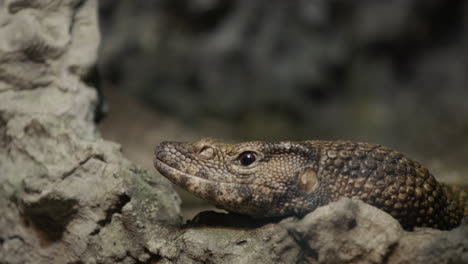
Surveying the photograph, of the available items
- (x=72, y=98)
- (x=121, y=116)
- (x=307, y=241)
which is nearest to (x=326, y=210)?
(x=307, y=241)

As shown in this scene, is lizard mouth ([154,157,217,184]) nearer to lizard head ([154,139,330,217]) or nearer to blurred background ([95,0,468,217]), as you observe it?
lizard head ([154,139,330,217])

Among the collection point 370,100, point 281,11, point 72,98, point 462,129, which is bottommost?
point 72,98

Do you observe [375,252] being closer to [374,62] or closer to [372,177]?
[372,177]

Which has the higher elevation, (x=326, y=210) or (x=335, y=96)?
(x=335, y=96)

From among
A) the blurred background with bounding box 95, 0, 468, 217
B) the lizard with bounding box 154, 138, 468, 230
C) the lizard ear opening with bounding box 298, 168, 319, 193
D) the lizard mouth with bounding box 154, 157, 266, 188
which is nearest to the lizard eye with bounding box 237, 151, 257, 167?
the lizard with bounding box 154, 138, 468, 230

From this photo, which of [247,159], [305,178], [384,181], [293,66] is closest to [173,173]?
[247,159]

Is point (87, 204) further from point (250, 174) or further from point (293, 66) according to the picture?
point (293, 66)

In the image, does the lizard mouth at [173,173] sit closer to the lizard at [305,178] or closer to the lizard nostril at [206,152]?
the lizard at [305,178]
